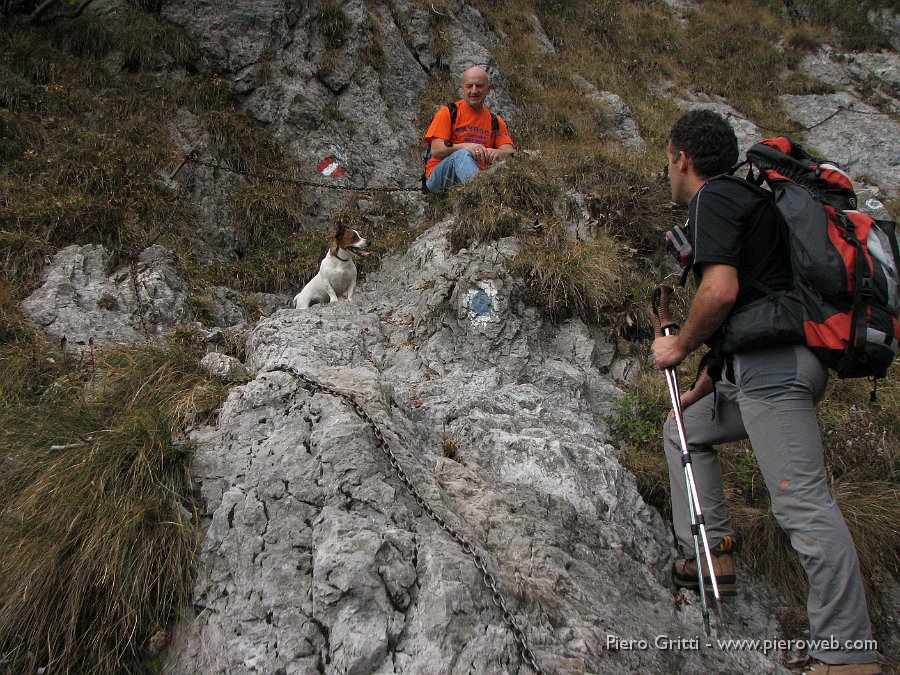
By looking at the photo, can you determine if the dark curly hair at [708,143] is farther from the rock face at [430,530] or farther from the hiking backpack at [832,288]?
the rock face at [430,530]

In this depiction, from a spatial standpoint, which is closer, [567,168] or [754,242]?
[754,242]

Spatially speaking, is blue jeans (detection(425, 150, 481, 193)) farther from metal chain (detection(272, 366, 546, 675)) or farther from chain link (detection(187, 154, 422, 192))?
metal chain (detection(272, 366, 546, 675))

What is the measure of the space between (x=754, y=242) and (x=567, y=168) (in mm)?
5012

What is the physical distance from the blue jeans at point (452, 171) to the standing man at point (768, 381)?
4722 millimetres

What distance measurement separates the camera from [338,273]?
23.4 feet

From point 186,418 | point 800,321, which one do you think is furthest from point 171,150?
point 800,321

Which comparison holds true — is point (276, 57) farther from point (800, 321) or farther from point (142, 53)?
point (800, 321)

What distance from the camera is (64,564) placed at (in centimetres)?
283

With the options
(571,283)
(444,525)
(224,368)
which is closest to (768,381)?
(444,525)

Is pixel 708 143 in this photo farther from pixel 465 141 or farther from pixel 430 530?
pixel 465 141

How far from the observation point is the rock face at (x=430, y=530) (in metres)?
2.56

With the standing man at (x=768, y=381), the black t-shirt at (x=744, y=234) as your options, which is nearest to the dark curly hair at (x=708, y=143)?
the standing man at (x=768, y=381)

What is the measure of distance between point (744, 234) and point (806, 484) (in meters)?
1.15

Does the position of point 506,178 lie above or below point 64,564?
below
